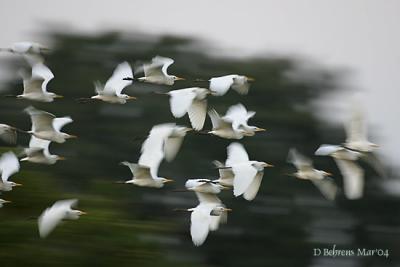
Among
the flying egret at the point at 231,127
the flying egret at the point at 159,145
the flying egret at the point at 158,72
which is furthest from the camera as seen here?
the flying egret at the point at 231,127

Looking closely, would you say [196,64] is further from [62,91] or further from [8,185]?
[8,185]

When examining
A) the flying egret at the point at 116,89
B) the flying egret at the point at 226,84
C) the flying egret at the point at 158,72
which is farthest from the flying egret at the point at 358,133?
the flying egret at the point at 116,89

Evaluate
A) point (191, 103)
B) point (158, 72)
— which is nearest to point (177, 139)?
point (191, 103)

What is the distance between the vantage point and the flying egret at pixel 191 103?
10.2 metres

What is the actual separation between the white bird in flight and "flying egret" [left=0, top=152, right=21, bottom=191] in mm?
1873

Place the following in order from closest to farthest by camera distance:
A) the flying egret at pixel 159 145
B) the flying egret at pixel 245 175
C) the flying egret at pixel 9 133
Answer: the flying egret at pixel 245 175 < the flying egret at pixel 159 145 < the flying egret at pixel 9 133

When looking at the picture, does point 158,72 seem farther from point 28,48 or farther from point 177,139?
point 28,48

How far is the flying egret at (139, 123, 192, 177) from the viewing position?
10250 millimetres

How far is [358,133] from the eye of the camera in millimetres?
10664

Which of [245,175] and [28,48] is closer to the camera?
[245,175]

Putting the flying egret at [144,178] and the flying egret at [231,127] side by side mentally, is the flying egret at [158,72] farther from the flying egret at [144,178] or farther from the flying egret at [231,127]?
the flying egret at [144,178]

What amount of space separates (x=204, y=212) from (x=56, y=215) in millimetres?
1524

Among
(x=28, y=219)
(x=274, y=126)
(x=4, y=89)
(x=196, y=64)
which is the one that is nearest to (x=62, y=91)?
(x=4, y=89)

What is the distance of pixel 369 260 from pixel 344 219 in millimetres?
830
